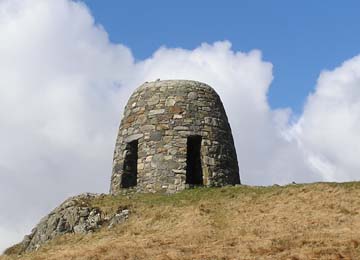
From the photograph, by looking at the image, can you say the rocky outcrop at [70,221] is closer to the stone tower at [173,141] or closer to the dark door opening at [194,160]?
the stone tower at [173,141]

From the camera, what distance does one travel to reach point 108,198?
78.8 feet

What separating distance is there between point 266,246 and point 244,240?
3.87ft

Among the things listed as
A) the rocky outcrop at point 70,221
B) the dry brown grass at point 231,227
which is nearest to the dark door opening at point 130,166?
the dry brown grass at point 231,227

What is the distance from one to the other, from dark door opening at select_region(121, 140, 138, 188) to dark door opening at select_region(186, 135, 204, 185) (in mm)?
2176

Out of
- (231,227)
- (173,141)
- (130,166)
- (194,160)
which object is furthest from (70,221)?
(231,227)

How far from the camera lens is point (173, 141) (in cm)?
2506

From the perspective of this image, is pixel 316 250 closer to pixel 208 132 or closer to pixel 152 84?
pixel 208 132

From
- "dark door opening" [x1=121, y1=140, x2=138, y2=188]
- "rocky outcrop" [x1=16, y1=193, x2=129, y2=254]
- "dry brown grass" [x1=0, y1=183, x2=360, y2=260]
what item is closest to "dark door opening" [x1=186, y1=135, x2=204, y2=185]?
"dry brown grass" [x1=0, y1=183, x2=360, y2=260]

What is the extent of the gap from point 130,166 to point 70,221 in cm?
444

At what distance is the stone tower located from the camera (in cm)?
2473

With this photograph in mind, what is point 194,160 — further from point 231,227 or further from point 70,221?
point 231,227

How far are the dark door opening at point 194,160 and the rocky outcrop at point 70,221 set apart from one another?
3871mm

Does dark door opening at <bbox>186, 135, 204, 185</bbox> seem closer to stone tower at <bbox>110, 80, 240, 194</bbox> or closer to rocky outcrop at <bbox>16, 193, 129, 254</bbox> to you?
stone tower at <bbox>110, 80, 240, 194</bbox>

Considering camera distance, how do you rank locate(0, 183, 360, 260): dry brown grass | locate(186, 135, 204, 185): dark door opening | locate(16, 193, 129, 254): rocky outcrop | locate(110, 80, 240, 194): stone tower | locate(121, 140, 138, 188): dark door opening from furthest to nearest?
locate(121, 140, 138, 188): dark door opening → locate(186, 135, 204, 185): dark door opening → locate(110, 80, 240, 194): stone tower → locate(16, 193, 129, 254): rocky outcrop → locate(0, 183, 360, 260): dry brown grass
